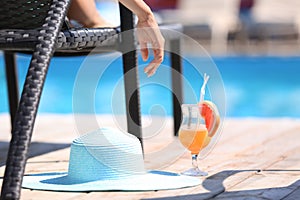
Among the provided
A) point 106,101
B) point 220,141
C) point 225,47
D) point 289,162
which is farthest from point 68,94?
point 289,162

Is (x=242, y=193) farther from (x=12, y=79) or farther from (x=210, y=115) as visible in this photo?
(x=12, y=79)

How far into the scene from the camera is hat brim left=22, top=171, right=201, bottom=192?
7.72 ft

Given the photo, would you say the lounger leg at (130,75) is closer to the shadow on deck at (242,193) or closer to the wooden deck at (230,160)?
the wooden deck at (230,160)

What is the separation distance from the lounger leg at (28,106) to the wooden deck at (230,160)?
435 millimetres

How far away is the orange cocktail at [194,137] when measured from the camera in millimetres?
2576

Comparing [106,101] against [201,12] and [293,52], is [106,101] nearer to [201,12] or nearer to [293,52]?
[293,52]

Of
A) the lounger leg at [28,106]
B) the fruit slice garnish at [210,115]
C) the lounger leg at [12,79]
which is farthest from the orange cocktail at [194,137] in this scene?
the lounger leg at [12,79]

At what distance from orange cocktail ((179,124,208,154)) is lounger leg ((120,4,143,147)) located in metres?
0.29

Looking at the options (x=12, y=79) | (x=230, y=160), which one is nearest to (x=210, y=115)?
(x=230, y=160)

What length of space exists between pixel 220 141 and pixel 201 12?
12.9 meters

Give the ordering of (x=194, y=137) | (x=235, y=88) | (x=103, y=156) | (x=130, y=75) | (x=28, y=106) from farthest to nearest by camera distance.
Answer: (x=235, y=88) → (x=130, y=75) → (x=194, y=137) → (x=103, y=156) → (x=28, y=106)

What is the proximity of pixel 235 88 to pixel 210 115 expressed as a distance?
748 centimetres

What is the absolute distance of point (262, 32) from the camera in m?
12.7

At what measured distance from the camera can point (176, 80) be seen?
3627mm
